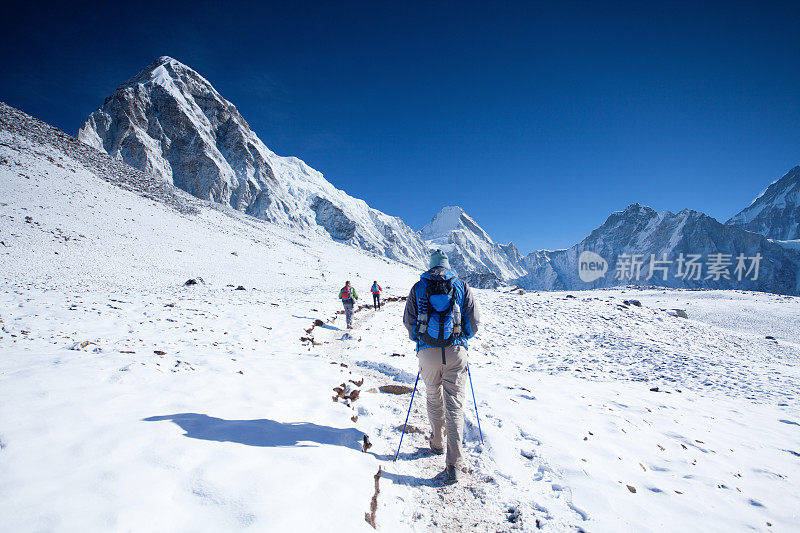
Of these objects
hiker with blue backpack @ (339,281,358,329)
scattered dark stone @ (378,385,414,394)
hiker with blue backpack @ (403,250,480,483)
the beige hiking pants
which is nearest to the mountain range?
hiker with blue backpack @ (339,281,358,329)

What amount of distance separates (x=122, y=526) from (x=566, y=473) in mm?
5195

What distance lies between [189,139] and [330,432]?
5187 inches

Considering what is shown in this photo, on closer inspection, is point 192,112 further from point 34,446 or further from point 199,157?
point 34,446

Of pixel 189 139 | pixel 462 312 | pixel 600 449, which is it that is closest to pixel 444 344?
pixel 462 312

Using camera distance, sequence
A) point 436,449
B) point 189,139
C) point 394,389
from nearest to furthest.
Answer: point 436,449
point 394,389
point 189,139

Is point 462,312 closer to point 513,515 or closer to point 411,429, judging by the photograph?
point 411,429

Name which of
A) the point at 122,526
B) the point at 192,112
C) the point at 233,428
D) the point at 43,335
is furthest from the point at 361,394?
the point at 192,112

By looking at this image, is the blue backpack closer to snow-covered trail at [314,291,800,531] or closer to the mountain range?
snow-covered trail at [314,291,800,531]

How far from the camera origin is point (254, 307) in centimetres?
1694

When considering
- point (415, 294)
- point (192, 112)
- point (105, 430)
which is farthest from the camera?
point (192, 112)

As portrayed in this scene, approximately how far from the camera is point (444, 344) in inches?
186

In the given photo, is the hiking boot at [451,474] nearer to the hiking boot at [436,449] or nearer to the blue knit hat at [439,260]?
the hiking boot at [436,449]

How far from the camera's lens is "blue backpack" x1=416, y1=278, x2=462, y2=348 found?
4711 millimetres

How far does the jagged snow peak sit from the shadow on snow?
109m
